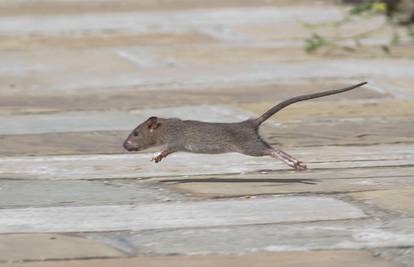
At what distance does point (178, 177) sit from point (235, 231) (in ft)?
7.05

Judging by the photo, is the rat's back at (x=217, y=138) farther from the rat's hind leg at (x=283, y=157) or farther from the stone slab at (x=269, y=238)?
the stone slab at (x=269, y=238)

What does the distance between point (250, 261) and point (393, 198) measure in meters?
1.97

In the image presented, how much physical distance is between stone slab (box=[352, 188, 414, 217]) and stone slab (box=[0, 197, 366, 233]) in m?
0.21

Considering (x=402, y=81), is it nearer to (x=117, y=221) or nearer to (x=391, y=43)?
(x=391, y=43)

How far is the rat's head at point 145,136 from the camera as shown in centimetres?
991

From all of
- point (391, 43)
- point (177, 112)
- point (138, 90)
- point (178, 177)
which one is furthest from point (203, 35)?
point (178, 177)

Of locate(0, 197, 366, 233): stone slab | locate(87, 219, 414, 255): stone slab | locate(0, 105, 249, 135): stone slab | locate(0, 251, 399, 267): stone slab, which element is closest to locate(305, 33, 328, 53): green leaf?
locate(0, 105, 249, 135): stone slab

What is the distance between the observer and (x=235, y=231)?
8062 millimetres

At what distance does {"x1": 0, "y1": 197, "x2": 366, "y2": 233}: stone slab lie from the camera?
8273 millimetres

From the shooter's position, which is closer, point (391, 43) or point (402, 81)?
point (402, 81)

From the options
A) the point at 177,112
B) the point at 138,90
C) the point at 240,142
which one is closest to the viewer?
the point at 240,142

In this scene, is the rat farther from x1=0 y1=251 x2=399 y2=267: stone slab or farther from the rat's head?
x1=0 y1=251 x2=399 y2=267: stone slab

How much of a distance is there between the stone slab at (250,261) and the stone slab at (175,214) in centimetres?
81

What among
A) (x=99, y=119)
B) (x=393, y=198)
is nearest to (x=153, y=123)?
(x=393, y=198)
